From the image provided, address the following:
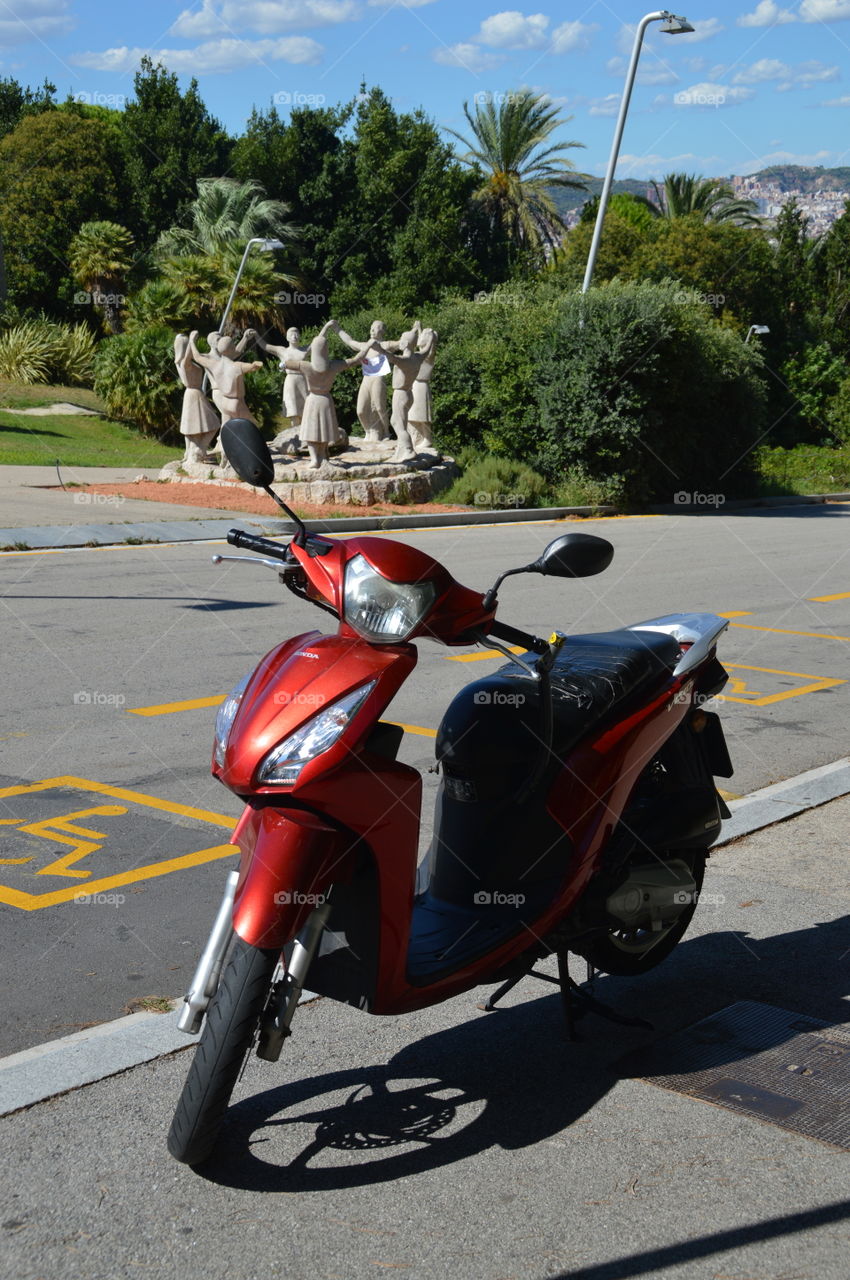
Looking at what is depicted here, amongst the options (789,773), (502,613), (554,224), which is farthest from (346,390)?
(789,773)

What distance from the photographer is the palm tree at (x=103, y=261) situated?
3884 cm

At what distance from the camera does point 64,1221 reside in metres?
2.73

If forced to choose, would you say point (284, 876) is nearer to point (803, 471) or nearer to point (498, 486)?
point (498, 486)

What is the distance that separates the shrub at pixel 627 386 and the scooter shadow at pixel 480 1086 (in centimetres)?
2180

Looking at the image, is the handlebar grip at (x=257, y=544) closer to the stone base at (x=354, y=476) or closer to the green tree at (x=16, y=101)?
the stone base at (x=354, y=476)

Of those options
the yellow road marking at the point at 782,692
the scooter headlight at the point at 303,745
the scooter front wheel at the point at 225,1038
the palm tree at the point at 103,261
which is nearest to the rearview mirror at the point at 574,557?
the scooter headlight at the point at 303,745

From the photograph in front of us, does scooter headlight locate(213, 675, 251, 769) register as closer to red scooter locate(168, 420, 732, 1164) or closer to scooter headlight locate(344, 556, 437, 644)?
red scooter locate(168, 420, 732, 1164)

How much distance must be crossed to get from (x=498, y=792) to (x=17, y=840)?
2.47 metres

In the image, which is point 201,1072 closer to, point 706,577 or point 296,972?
point 296,972

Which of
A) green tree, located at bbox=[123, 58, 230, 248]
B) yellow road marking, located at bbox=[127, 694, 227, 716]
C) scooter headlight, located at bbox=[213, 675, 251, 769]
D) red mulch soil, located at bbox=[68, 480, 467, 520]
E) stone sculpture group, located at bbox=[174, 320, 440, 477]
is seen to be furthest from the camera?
green tree, located at bbox=[123, 58, 230, 248]

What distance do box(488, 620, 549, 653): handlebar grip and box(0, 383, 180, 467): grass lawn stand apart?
23722 millimetres

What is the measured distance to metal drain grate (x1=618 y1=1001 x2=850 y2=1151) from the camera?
3299mm

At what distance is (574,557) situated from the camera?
10.3 feet

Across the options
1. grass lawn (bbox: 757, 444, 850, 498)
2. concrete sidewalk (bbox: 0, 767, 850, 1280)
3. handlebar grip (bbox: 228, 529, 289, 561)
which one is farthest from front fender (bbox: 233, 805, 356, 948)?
grass lawn (bbox: 757, 444, 850, 498)
